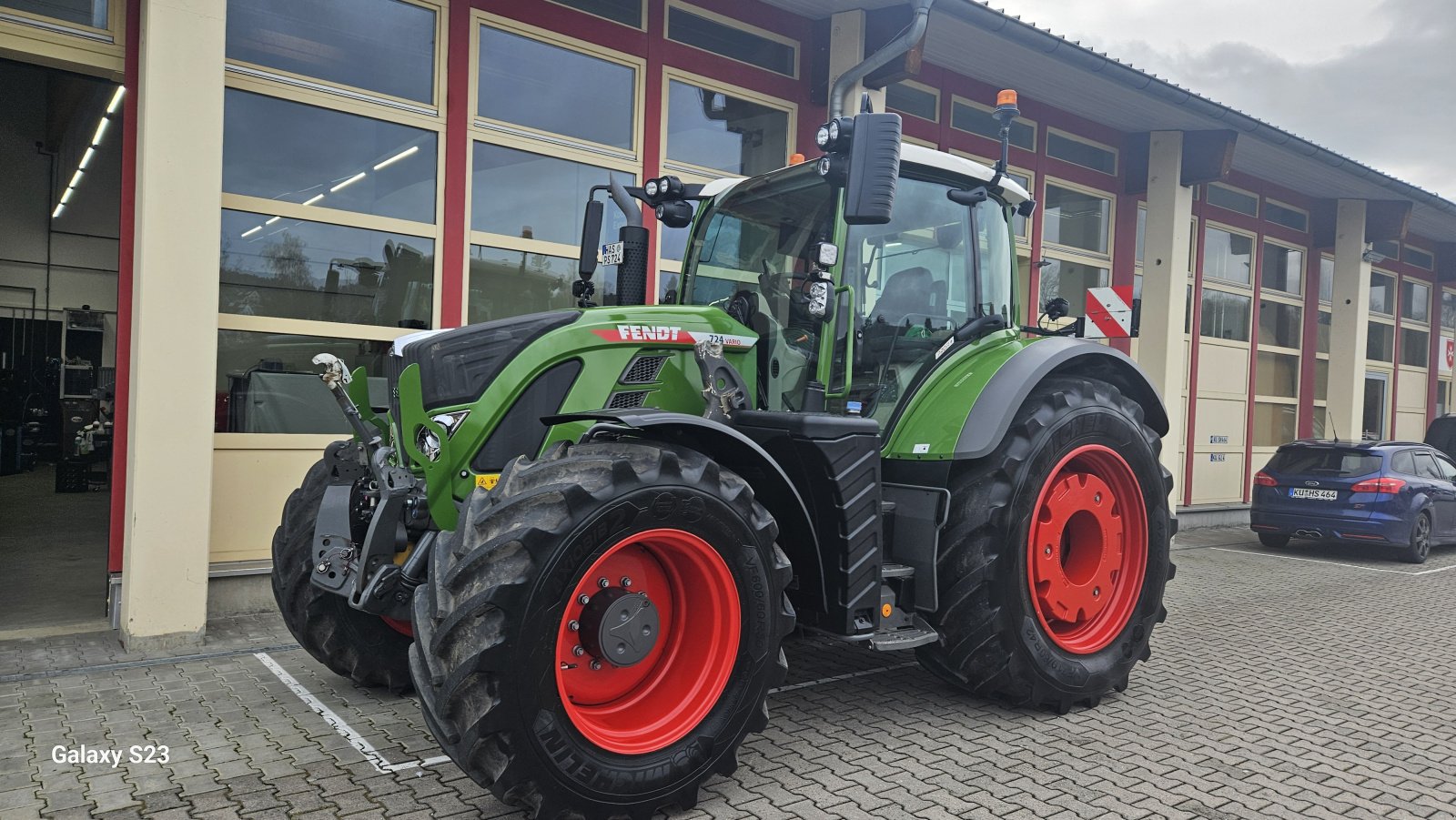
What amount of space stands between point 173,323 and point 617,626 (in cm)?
386

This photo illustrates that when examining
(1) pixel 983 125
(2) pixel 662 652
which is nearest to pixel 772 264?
(2) pixel 662 652

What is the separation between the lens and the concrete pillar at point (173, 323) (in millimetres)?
5395

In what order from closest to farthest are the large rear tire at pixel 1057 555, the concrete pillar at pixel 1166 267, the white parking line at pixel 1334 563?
the large rear tire at pixel 1057 555, the white parking line at pixel 1334 563, the concrete pillar at pixel 1166 267

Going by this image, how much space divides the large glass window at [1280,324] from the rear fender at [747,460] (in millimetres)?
13713

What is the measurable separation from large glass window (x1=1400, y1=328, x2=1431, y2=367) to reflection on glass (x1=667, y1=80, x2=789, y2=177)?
1560 centimetres

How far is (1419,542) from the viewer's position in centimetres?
1060

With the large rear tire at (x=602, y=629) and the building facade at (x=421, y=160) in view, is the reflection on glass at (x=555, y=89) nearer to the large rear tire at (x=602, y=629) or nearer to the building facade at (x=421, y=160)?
the building facade at (x=421, y=160)

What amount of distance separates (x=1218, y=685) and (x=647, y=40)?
6.34m

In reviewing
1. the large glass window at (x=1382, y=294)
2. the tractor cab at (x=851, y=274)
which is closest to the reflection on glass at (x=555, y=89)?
the tractor cab at (x=851, y=274)

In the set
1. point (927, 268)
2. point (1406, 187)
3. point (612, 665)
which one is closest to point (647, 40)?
point (927, 268)

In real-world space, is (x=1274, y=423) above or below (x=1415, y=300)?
below

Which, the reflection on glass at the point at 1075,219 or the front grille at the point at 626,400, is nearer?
the front grille at the point at 626,400

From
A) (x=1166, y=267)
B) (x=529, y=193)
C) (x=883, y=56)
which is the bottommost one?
(x=529, y=193)

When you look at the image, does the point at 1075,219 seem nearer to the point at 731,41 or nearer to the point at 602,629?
the point at 731,41
